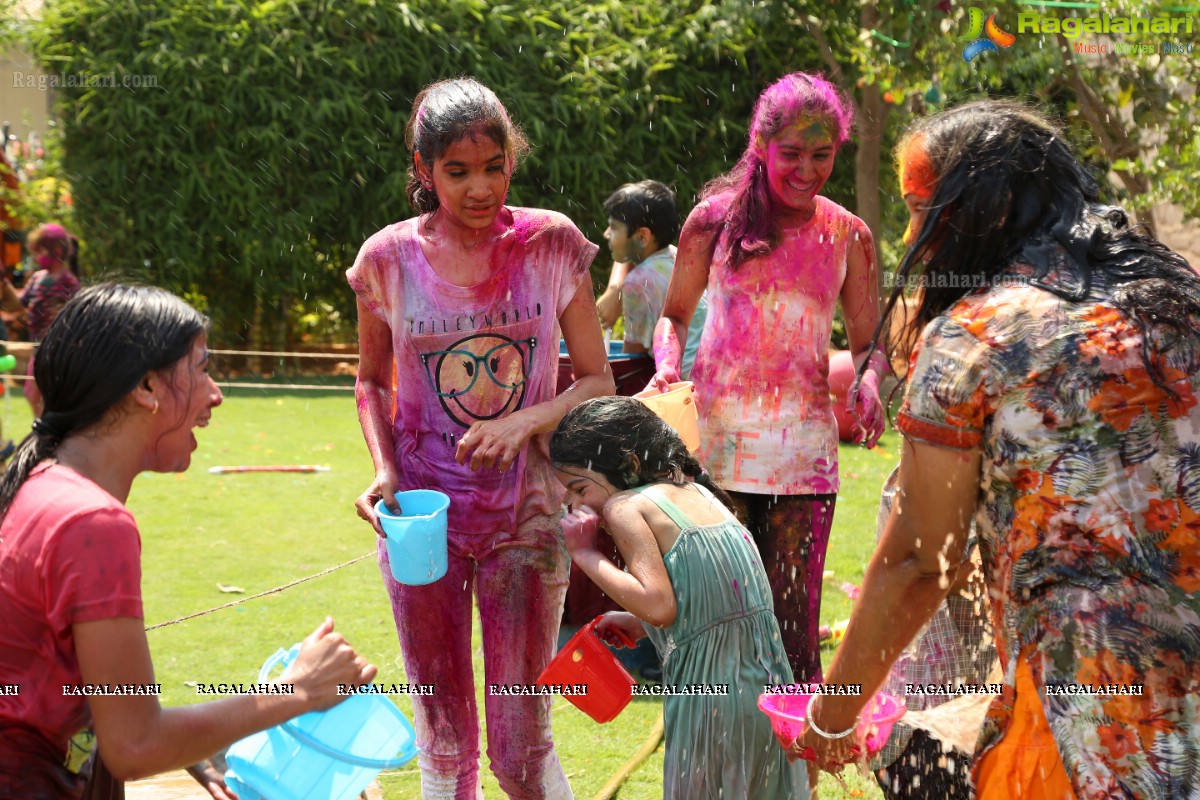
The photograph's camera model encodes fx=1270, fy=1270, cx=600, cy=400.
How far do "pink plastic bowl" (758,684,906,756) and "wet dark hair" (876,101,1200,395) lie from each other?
0.78 metres

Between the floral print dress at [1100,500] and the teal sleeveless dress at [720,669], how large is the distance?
1.07m

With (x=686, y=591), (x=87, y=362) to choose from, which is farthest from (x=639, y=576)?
(x=87, y=362)

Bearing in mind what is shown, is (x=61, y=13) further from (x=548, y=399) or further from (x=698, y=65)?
(x=548, y=399)

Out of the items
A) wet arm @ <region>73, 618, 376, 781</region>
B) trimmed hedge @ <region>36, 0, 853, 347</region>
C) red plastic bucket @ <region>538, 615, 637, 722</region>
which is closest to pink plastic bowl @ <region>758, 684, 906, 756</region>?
red plastic bucket @ <region>538, 615, 637, 722</region>

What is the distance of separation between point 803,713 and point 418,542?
1091mm

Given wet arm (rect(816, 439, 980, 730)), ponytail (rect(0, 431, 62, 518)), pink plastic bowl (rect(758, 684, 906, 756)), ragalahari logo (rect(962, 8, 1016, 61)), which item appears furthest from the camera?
ragalahari logo (rect(962, 8, 1016, 61))

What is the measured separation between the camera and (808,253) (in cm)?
429

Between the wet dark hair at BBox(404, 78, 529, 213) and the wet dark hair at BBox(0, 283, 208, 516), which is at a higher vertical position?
the wet dark hair at BBox(404, 78, 529, 213)

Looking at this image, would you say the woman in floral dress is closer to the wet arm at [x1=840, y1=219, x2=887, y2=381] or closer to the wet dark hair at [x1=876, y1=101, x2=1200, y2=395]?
the wet dark hair at [x1=876, y1=101, x2=1200, y2=395]

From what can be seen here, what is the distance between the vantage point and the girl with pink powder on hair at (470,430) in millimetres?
3504

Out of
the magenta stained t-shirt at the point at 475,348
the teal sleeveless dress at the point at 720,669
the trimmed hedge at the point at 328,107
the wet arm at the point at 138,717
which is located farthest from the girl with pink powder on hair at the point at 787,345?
the trimmed hedge at the point at 328,107

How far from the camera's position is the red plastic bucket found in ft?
10.8

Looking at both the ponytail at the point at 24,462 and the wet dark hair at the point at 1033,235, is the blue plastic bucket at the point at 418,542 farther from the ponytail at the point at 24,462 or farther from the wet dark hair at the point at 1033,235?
the wet dark hair at the point at 1033,235

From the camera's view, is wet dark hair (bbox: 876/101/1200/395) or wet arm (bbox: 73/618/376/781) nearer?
wet dark hair (bbox: 876/101/1200/395)
